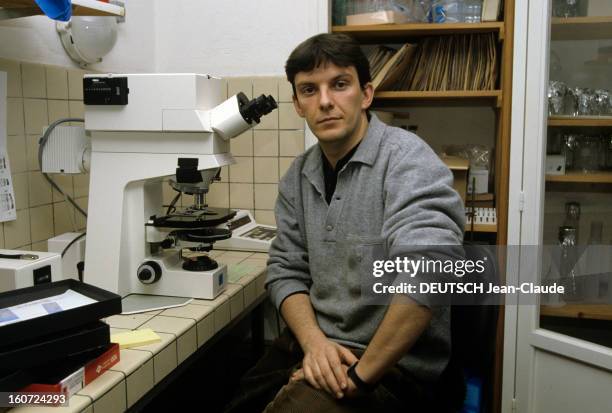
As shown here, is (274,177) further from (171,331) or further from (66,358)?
(66,358)

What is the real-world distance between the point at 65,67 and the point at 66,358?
1.22 meters

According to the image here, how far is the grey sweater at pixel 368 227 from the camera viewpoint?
1278 millimetres

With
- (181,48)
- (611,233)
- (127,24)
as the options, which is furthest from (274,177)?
(611,233)

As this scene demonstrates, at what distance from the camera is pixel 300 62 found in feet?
4.69

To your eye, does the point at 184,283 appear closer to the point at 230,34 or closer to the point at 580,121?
the point at 230,34

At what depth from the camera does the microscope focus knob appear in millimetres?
1551

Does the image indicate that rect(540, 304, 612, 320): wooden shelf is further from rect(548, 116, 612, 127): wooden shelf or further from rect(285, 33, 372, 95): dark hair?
rect(285, 33, 372, 95): dark hair

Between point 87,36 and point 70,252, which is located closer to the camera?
point 70,252

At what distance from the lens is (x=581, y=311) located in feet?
6.30

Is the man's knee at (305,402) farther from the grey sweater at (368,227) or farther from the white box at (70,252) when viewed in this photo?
the white box at (70,252)

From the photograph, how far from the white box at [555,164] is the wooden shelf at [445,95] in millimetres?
266

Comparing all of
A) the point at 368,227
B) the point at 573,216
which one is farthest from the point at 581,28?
the point at 368,227

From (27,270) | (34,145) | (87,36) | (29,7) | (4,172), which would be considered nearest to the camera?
(27,270)

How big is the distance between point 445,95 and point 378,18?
1.26ft
